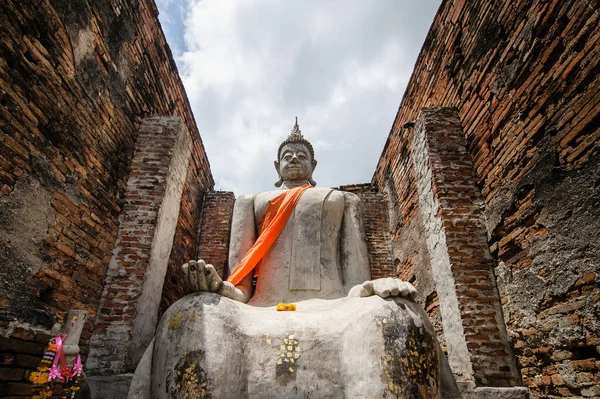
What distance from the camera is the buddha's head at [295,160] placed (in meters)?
4.16

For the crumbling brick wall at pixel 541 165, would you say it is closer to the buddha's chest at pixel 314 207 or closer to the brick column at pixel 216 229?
the buddha's chest at pixel 314 207

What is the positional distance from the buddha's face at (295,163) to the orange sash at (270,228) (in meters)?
0.28

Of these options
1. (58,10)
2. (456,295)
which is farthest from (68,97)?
(456,295)

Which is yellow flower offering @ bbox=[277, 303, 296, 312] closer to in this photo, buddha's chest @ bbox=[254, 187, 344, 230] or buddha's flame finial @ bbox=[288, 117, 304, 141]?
buddha's chest @ bbox=[254, 187, 344, 230]

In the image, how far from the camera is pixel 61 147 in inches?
134

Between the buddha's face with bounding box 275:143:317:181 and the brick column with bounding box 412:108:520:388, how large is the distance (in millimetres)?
1544

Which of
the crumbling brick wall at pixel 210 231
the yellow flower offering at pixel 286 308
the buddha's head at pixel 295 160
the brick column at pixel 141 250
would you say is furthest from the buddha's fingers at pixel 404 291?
the crumbling brick wall at pixel 210 231

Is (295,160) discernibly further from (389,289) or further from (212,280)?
(389,289)

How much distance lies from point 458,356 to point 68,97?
15.1ft

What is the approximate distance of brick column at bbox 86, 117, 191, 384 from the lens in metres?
3.71

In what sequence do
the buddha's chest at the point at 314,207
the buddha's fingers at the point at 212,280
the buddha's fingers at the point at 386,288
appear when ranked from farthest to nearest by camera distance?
the buddha's chest at the point at 314,207 < the buddha's fingers at the point at 212,280 < the buddha's fingers at the point at 386,288

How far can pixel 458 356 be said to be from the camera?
3.78 m

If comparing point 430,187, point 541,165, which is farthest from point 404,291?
point 430,187

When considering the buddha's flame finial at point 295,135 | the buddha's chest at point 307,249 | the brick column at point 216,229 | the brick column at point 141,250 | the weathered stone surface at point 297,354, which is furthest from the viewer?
the brick column at point 216,229
